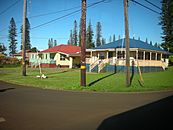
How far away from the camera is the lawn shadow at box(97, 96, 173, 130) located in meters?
6.04

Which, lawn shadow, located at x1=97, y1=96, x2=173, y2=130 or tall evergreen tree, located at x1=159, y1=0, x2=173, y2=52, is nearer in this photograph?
lawn shadow, located at x1=97, y1=96, x2=173, y2=130

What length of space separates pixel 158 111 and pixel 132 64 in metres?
21.0

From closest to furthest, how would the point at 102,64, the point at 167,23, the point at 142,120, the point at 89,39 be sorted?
the point at 142,120 → the point at 102,64 → the point at 167,23 → the point at 89,39

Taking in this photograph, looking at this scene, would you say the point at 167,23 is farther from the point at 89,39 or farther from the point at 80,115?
the point at 80,115

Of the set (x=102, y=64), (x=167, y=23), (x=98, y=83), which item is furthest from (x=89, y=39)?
(x=98, y=83)

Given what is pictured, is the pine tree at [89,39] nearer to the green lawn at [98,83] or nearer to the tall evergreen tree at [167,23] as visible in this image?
the tall evergreen tree at [167,23]

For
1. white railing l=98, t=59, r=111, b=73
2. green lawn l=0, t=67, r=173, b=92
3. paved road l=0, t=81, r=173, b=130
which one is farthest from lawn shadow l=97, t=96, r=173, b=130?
white railing l=98, t=59, r=111, b=73

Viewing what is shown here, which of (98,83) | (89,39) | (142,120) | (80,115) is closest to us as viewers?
(142,120)

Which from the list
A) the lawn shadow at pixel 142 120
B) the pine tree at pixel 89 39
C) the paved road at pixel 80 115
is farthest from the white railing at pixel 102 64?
the pine tree at pixel 89 39

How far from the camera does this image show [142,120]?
22.2ft

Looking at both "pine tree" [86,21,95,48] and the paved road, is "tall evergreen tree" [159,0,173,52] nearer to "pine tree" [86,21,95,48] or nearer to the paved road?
"pine tree" [86,21,95,48]

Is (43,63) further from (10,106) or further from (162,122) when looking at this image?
(162,122)

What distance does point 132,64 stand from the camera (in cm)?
2877

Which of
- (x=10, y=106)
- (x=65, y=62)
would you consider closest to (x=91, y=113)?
(x=10, y=106)
